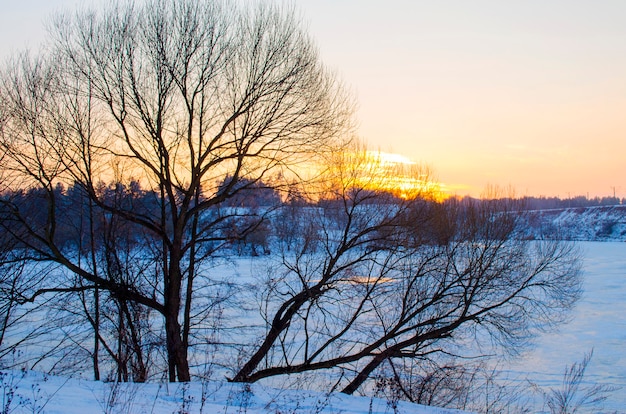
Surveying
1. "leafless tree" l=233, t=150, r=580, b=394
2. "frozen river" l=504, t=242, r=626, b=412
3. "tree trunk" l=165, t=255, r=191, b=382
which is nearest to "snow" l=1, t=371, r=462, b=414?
"tree trunk" l=165, t=255, r=191, b=382

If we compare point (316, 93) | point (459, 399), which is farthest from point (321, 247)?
point (459, 399)

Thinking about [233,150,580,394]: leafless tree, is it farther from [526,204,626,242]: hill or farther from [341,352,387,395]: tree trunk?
[526,204,626,242]: hill

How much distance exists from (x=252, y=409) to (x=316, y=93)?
6196 millimetres

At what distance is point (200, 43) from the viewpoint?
375 inches

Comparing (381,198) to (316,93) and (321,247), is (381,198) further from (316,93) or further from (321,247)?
(316,93)

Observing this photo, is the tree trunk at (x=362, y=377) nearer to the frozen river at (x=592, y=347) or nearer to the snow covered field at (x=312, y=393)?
the snow covered field at (x=312, y=393)

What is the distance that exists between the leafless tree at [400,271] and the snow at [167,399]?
336 centimetres

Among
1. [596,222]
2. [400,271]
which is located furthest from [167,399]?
[596,222]

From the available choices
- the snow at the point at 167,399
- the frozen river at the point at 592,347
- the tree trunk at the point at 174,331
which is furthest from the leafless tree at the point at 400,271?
the snow at the point at 167,399

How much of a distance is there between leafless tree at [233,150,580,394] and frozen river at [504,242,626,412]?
240 centimetres

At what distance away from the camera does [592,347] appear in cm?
1652

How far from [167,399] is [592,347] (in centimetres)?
1497

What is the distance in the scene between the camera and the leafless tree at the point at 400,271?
11414 millimetres

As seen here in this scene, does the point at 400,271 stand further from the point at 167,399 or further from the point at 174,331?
the point at 167,399
